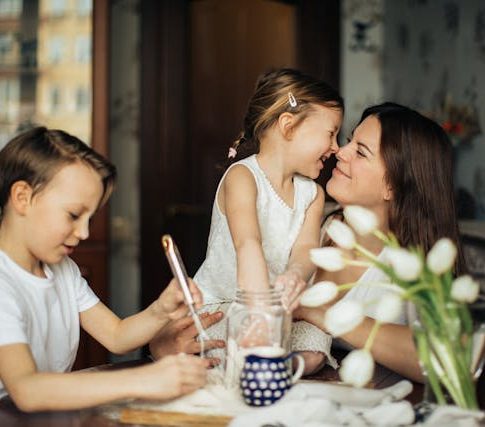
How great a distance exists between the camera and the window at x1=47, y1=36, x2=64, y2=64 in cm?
355

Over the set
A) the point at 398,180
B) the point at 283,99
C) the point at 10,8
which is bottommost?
the point at 398,180

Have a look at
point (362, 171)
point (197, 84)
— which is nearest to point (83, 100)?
point (197, 84)

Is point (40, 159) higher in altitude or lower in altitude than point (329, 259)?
higher

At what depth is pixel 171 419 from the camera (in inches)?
49.2

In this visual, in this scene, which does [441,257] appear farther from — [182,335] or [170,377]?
[182,335]

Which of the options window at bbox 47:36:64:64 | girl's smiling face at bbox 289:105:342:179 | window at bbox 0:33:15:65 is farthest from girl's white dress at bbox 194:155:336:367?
window at bbox 0:33:15:65

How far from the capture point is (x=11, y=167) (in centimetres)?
153

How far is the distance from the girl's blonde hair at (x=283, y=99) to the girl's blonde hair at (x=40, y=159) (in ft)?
2.03

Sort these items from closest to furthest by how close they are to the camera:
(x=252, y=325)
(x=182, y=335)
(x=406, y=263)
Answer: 1. (x=406, y=263)
2. (x=252, y=325)
3. (x=182, y=335)

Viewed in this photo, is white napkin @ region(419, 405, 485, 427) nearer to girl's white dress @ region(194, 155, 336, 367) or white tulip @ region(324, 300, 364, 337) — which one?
white tulip @ region(324, 300, 364, 337)

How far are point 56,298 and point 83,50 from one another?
2080 millimetres

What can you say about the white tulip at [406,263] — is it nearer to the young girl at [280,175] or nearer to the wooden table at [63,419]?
the wooden table at [63,419]

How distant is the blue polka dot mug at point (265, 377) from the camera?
1.27 m

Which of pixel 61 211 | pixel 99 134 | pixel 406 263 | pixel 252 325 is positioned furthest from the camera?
pixel 99 134
